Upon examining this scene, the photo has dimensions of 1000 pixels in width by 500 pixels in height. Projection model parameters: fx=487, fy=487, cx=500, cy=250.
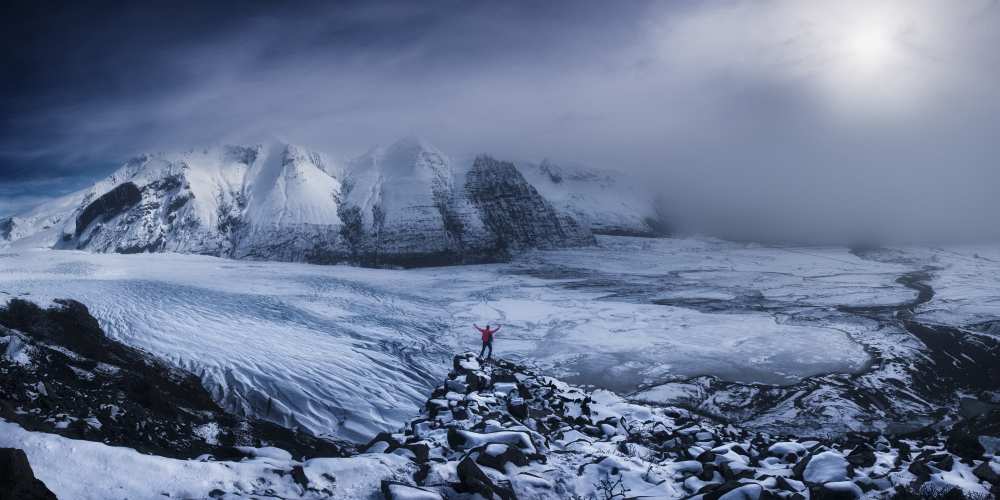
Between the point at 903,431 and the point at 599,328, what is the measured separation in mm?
19668

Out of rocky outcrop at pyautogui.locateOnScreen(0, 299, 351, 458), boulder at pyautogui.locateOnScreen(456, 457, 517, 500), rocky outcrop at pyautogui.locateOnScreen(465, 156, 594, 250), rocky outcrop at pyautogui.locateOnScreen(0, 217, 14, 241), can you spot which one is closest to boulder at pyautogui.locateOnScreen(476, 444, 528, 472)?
boulder at pyautogui.locateOnScreen(456, 457, 517, 500)

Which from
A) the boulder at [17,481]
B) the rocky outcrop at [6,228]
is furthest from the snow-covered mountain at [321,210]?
the boulder at [17,481]

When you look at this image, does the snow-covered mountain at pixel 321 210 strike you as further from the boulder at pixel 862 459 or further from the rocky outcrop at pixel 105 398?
the boulder at pixel 862 459

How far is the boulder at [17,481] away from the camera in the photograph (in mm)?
4387

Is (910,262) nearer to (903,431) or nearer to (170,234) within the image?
(903,431)

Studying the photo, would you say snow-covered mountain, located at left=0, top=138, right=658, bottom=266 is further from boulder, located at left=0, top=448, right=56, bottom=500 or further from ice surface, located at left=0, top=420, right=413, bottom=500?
boulder, located at left=0, top=448, right=56, bottom=500

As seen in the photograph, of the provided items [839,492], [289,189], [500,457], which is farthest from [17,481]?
[289,189]

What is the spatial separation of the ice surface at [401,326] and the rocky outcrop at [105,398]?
9.71 feet

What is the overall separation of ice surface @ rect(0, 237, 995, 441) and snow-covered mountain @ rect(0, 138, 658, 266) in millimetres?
21647

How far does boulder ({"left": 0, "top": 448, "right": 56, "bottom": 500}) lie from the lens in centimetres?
439

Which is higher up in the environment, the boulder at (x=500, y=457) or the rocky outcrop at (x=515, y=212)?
the rocky outcrop at (x=515, y=212)

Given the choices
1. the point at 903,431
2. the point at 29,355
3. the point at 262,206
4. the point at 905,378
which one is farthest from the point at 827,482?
the point at 262,206

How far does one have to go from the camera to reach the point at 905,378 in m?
28.8

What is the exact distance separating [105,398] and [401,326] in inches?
959
